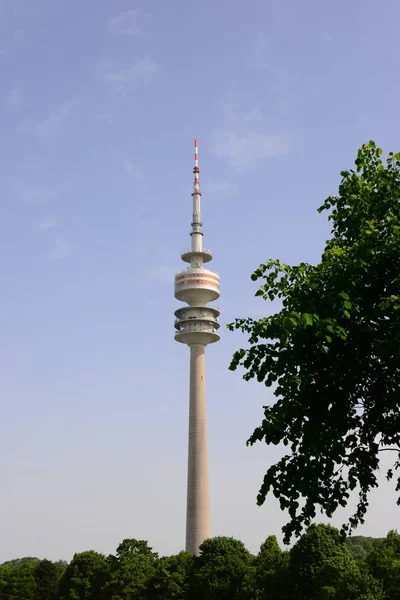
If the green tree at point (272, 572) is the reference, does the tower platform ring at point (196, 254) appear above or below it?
above

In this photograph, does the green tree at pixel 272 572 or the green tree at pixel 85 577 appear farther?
the green tree at pixel 85 577

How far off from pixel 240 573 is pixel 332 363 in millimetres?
56880

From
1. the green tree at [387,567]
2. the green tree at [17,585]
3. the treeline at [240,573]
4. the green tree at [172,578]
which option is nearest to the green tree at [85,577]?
the treeline at [240,573]

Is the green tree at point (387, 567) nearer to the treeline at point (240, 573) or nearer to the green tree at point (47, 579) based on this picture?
the treeline at point (240, 573)

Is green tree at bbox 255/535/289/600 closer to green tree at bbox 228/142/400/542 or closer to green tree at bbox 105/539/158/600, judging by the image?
green tree at bbox 105/539/158/600

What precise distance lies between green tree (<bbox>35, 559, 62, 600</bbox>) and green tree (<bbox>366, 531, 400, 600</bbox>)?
61842 mm

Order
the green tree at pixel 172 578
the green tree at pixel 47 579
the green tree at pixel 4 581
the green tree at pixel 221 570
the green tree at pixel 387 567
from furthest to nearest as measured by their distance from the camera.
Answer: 1. the green tree at pixel 47 579
2. the green tree at pixel 4 581
3. the green tree at pixel 172 578
4. the green tree at pixel 221 570
5. the green tree at pixel 387 567

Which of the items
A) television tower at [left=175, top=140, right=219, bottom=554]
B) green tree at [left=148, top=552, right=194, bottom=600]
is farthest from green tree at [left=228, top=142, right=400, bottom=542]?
television tower at [left=175, top=140, right=219, bottom=554]

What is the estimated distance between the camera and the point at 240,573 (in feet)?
234

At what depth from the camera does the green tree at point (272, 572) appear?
61.7 metres

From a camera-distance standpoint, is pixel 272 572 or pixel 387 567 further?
pixel 272 572

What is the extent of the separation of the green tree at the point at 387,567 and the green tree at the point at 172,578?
21.1 m

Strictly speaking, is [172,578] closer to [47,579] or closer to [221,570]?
[221,570]

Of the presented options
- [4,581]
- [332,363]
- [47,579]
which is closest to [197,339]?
[47,579]
